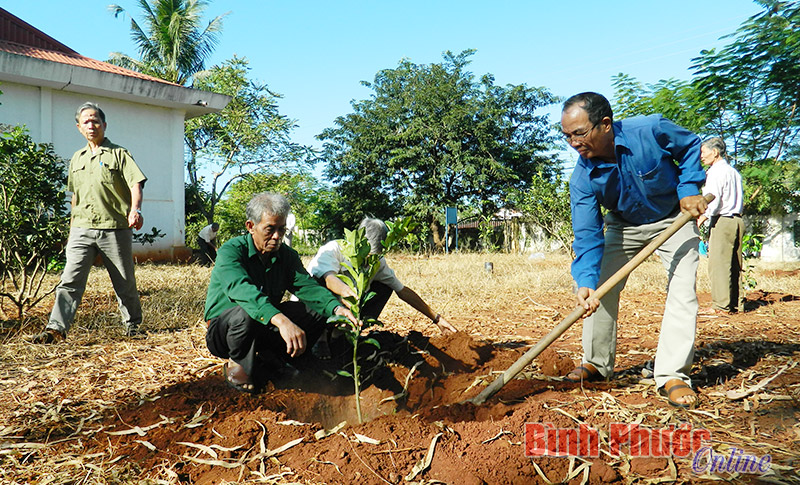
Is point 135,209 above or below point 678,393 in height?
above

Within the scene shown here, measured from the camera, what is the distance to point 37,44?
1116 cm

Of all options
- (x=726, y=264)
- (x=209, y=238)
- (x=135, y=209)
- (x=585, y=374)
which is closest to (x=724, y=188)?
(x=726, y=264)

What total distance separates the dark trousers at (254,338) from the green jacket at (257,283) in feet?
0.24

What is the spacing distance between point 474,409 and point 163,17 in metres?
22.5

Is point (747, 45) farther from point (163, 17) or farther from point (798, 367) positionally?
point (163, 17)

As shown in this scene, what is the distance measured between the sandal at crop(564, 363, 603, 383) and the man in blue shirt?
15cm

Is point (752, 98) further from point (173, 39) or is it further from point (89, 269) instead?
point (173, 39)

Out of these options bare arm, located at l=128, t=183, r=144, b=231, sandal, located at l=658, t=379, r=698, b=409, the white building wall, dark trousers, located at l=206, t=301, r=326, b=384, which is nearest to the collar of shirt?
dark trousers, located at l=206, t=301, r=326, b=384

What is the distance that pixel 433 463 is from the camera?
6.64 ft

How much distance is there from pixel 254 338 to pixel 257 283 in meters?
0.33

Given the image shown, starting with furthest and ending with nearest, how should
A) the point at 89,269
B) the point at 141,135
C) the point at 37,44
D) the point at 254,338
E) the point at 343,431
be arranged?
1. the point at 37,44
2. the point at 141,135
3. the point at 89,269
4. the point at 254,338
5. the point at 343,431

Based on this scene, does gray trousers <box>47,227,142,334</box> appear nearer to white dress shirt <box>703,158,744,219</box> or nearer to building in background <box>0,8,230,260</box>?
white dress shirt <box>703,158,744,219</box>

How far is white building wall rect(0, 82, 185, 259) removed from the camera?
9.16 meters

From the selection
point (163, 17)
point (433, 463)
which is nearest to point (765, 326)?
point (433, 463)
